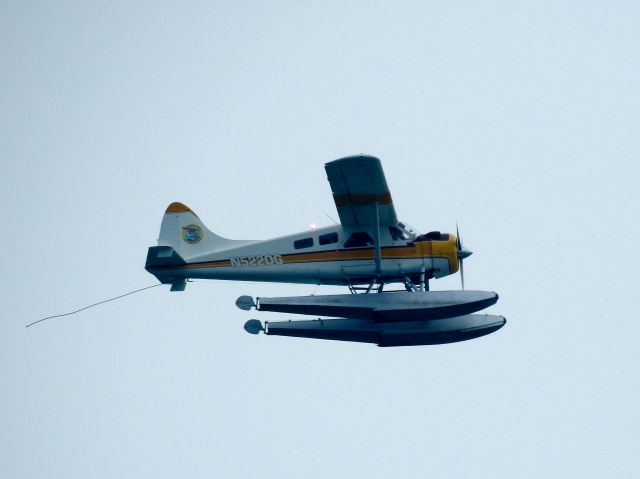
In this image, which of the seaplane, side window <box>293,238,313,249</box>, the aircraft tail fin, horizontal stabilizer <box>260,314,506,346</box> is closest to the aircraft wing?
the seaplane

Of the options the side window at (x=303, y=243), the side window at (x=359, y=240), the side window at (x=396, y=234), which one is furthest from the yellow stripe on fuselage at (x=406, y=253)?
the side window at (x=303, y=243)

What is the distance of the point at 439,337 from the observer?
17.7 metres

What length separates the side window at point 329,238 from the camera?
18281mm

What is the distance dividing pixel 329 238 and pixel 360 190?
1.76 m

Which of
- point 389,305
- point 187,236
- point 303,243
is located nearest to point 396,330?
point 389,305

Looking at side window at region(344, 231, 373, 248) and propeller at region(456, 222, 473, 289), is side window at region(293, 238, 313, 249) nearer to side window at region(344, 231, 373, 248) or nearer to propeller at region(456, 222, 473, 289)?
side window at region(344, 231, 373, 248)

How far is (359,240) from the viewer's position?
18.2 metres

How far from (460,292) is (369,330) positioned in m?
2.33

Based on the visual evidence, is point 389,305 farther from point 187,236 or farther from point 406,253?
point 187,236

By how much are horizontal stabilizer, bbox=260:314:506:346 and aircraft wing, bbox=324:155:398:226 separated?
2397 millimetres

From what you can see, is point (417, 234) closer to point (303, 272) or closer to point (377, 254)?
point (377, 254)

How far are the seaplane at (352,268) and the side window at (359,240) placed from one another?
0.02m

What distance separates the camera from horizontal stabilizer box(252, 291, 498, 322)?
54.2 ft

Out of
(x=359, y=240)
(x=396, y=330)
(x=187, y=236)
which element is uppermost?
(x=187, y=236)
